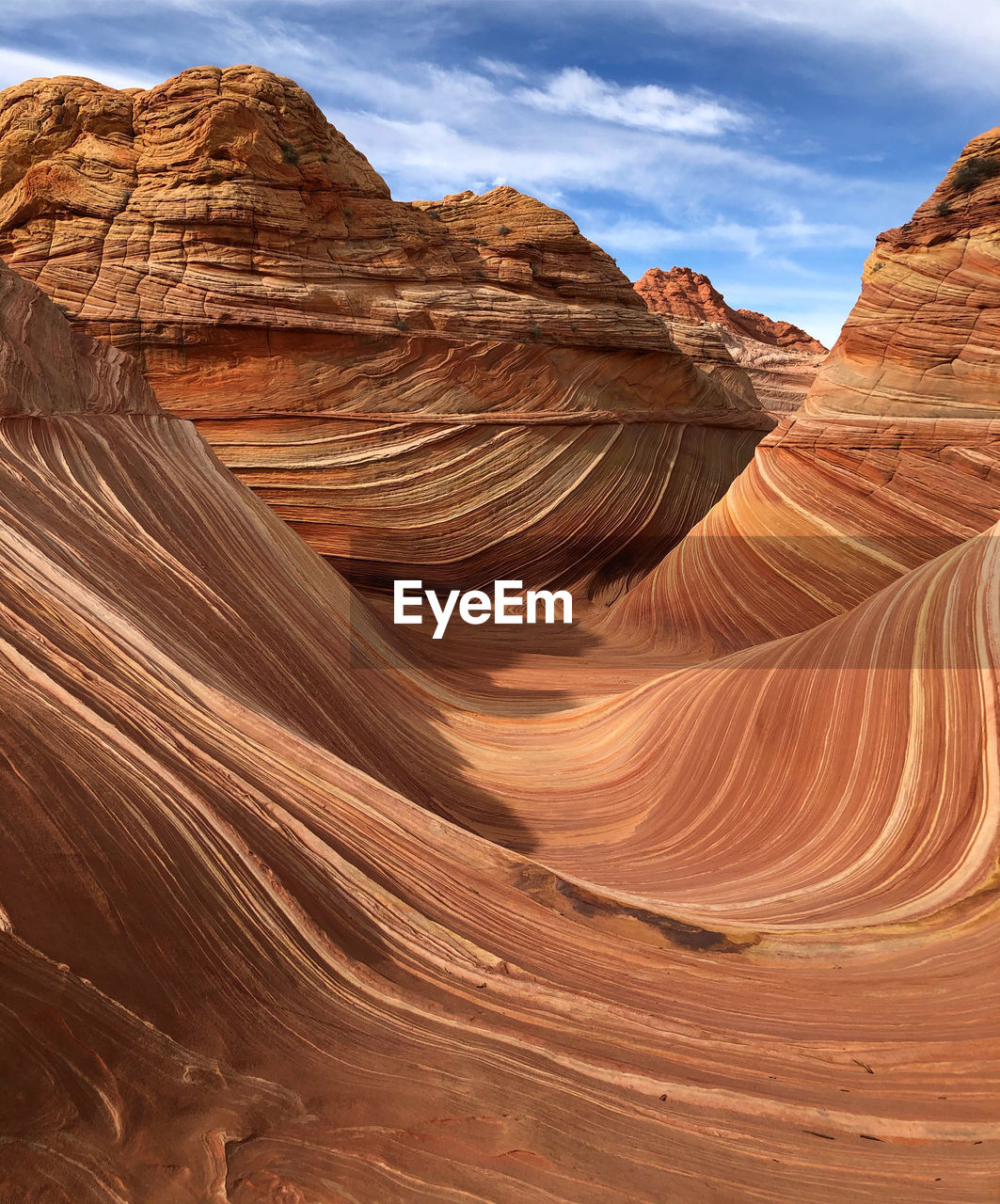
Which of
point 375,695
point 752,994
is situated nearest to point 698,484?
point 375,695

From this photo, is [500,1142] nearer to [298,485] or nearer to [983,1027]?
[983,1027]

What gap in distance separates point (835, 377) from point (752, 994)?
24.1 feet

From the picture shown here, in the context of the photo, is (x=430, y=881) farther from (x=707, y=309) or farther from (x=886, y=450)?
(x=707, y=309)

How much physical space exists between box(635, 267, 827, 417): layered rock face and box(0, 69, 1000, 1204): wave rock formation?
15606 mm

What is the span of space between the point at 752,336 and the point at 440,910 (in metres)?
30.3

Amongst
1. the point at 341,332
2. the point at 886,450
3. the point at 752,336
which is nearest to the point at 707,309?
the point at 752,336

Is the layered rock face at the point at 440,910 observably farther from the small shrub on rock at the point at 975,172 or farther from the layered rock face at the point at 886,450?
the small shrub on rock at the point at 975,172

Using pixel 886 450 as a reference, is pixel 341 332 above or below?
above

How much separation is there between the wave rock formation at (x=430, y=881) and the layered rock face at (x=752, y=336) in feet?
51.2

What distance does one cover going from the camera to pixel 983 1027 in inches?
91.3

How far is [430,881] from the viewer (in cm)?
287

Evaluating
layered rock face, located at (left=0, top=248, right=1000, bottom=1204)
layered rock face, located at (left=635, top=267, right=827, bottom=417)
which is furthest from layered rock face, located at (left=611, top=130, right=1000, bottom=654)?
layered rock face, located at (left=635, top=267, right=827, bottom=417)

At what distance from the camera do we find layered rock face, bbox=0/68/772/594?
10.3m

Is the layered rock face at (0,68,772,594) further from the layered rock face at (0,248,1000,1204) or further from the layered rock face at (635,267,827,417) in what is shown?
the layered rock face at (635,267,827,417)
